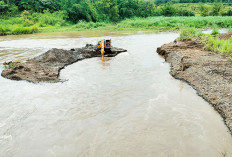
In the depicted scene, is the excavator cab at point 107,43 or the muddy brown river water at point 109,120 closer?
the muddy brown river water at point 109,120

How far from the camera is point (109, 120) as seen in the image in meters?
5.66

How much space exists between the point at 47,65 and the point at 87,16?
109 feet

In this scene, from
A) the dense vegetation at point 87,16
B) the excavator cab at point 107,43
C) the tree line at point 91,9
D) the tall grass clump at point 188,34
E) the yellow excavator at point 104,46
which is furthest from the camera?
the tree line at point 91,9

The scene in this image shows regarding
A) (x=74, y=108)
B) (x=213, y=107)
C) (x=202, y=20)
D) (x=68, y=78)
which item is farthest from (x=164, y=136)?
(x=202, y=20)

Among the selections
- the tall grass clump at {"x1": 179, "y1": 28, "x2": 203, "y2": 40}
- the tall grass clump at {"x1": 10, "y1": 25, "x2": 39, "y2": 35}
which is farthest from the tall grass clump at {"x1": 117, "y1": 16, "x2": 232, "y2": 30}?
the tall grass clump at {"x1": 179, "y1": 28, "x2": 203, "y2": 40}

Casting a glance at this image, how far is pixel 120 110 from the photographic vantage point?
20.4ft

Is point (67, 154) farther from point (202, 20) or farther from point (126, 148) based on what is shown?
point (202, 20)

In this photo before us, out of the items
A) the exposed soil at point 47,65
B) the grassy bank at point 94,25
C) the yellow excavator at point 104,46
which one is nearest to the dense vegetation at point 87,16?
the grassy bank at point 94,25

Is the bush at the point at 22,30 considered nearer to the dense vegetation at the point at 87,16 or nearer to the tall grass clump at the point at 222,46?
the dense vegetation at the point at 87,16

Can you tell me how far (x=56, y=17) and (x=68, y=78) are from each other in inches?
1377

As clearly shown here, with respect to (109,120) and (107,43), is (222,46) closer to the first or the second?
(107,43)

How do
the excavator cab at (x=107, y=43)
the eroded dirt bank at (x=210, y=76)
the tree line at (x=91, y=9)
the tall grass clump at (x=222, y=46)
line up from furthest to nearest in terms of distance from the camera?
the tree line at (x=91, y=9)
the excavator cab at (x=107, y=43)
the tall grass clump at (x=222, y=46)
the eroded dirt bank at (x=210, y=76)

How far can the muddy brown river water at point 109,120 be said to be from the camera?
4512 mm

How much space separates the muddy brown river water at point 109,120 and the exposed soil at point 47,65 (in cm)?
52
